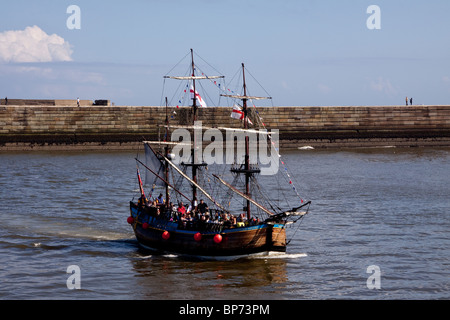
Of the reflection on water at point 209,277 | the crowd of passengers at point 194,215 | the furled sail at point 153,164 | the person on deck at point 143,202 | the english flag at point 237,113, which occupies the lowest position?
the reflection on water at point 209,277

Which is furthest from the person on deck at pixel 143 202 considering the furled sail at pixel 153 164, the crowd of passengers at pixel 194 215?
the furled sail at pixel 153 164

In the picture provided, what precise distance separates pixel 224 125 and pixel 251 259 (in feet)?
164

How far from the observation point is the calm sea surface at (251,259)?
84.3 feet

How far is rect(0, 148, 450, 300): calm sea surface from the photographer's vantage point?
25.7m

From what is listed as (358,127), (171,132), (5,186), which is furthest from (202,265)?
(358,127)

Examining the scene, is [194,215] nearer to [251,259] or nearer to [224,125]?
[251,259]

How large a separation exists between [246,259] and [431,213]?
14.6 m

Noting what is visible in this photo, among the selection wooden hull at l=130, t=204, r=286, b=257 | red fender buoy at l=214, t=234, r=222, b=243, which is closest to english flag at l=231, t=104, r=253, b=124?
wooden hull at l=130, t=204, r=286, b=257

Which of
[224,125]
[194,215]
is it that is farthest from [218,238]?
[224,125]

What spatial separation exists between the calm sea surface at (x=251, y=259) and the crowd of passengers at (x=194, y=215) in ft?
5.77

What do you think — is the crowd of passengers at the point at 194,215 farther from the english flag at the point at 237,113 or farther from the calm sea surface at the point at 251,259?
the english flag at the point at 237,113

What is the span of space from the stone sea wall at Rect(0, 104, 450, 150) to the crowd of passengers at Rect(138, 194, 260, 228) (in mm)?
40671

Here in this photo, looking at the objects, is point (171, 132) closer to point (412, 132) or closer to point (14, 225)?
point (412, 132)

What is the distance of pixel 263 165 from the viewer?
69688 mm
